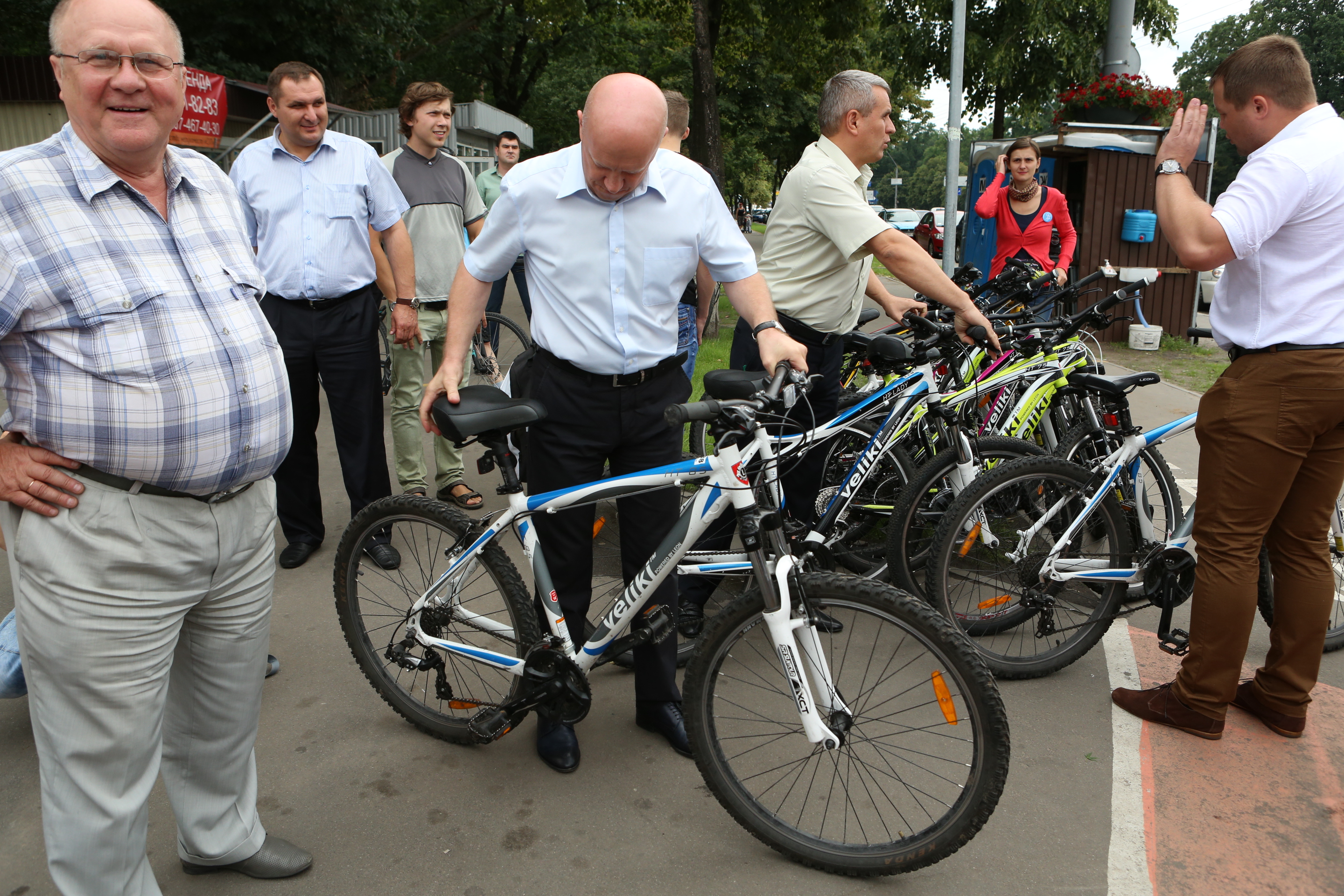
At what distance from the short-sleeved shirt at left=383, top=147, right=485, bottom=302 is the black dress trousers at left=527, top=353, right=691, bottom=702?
9.62 feet

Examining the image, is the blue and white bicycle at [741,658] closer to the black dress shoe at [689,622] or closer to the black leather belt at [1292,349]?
the black dress shoe at [689,622]

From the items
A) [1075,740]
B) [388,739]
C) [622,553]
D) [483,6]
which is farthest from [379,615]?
[483,6]

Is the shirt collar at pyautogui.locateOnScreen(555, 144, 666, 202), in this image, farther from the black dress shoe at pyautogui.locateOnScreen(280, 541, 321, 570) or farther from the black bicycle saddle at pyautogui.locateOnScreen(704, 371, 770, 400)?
the black dress shoe at pyautogui.locateOnScreen(280, 541, 321, 570)

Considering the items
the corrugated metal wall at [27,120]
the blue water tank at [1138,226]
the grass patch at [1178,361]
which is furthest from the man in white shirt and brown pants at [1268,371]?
the corrugated metal wall at [27,120]

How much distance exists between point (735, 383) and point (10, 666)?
7.96 feet

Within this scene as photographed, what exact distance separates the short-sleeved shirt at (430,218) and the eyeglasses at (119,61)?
3591 millimetres

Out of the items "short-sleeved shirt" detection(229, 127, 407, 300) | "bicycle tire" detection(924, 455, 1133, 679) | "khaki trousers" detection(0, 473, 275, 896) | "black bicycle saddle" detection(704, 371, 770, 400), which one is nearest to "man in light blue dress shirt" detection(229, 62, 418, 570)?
"short-sleeved shirt" detection(229, 127, 407, 300)

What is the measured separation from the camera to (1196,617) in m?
3.23

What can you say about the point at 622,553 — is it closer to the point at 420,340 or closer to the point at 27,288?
the point at 27,288

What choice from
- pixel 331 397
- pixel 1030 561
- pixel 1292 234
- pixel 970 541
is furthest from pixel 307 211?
pixel 1292 234

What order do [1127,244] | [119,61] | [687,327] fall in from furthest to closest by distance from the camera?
[1127,244]
[687,327]
[119,61]

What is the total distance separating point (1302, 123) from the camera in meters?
2.93

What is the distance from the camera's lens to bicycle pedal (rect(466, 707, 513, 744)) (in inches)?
121

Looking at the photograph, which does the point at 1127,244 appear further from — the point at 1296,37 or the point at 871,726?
the point at 1296,37
